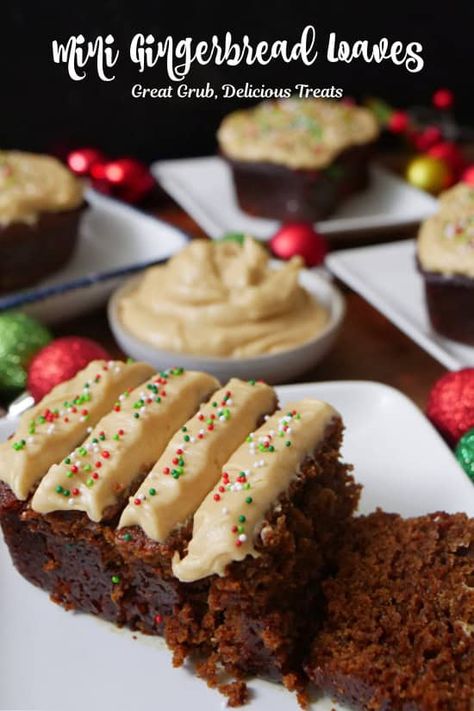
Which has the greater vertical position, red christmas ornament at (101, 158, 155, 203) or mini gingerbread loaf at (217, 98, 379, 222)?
mini gingerbread loaf at (217, 98, 379, 222)

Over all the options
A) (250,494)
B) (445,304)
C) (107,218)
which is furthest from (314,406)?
(107,218)

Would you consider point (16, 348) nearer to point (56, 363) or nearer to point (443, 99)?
point (56, 363)

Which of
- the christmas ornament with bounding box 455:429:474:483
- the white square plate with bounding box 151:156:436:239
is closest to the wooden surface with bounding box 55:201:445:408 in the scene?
the christmas ornament with bounding box 455:429:474:483

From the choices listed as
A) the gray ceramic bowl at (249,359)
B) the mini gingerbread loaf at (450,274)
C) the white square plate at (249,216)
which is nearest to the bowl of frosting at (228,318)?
the gray ceramic bowl at (249,359)

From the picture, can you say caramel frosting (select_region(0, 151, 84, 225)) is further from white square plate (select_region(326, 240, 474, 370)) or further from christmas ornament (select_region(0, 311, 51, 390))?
white square plate (select_region(326, 240, 474, 370))

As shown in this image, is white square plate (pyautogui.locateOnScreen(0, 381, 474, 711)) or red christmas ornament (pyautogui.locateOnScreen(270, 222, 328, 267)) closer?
white square plate (pyautogui.locateOnScreen(0, 381, 474, 711))

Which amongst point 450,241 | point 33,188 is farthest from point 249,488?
point 33,188
